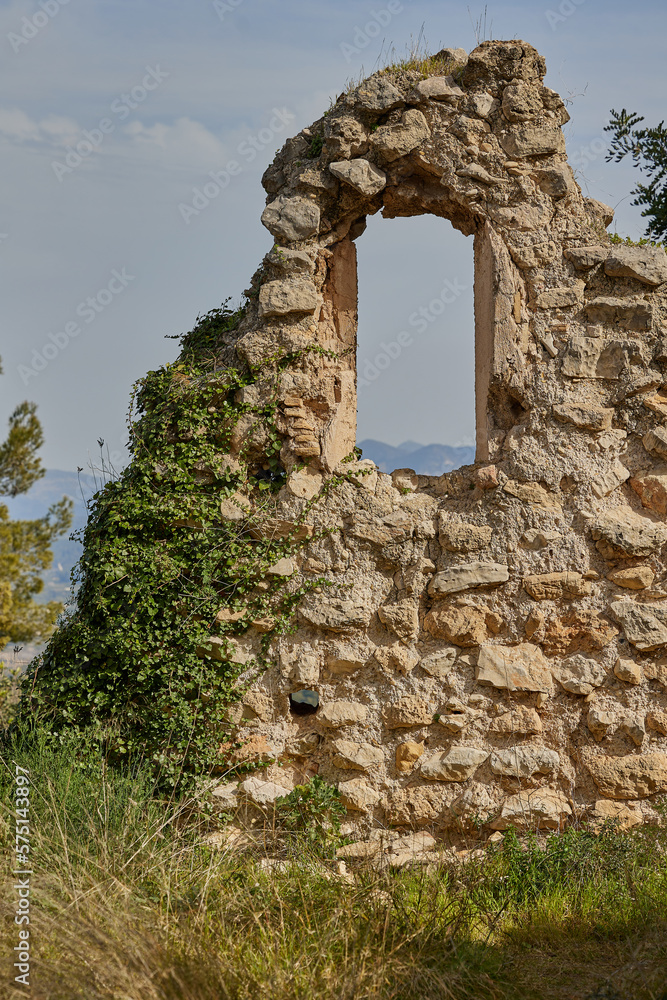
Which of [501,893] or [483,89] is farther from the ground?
[483,89]

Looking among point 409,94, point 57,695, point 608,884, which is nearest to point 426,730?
point 608,884

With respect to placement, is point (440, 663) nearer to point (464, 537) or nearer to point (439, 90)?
point (464, 537)

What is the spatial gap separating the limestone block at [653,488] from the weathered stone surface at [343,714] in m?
2.01

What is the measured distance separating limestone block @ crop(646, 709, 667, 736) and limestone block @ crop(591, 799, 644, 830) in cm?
46

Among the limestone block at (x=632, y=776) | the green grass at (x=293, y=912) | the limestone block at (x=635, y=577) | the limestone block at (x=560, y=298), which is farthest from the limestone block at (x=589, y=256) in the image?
the green grass at (x=293, y=912)

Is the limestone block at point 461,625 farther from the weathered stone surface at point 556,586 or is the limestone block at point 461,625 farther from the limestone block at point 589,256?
the limestone block at point 589,256

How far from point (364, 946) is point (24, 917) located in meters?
1.40

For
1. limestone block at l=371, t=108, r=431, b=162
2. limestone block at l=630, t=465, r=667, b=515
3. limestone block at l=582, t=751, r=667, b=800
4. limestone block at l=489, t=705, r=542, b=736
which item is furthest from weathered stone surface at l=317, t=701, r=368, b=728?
limestone block at l=371, t=108, r=431, b=162

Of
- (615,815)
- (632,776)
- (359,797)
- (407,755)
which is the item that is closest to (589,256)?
(632,776)

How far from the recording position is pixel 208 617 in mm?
4727

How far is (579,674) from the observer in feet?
15.1

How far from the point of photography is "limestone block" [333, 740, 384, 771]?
15.0ft

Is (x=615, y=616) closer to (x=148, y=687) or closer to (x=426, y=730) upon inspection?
(x=426, y=730)

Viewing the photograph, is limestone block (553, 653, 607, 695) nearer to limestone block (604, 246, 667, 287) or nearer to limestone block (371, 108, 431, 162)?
limestone block (604, 246, 667, 287)
